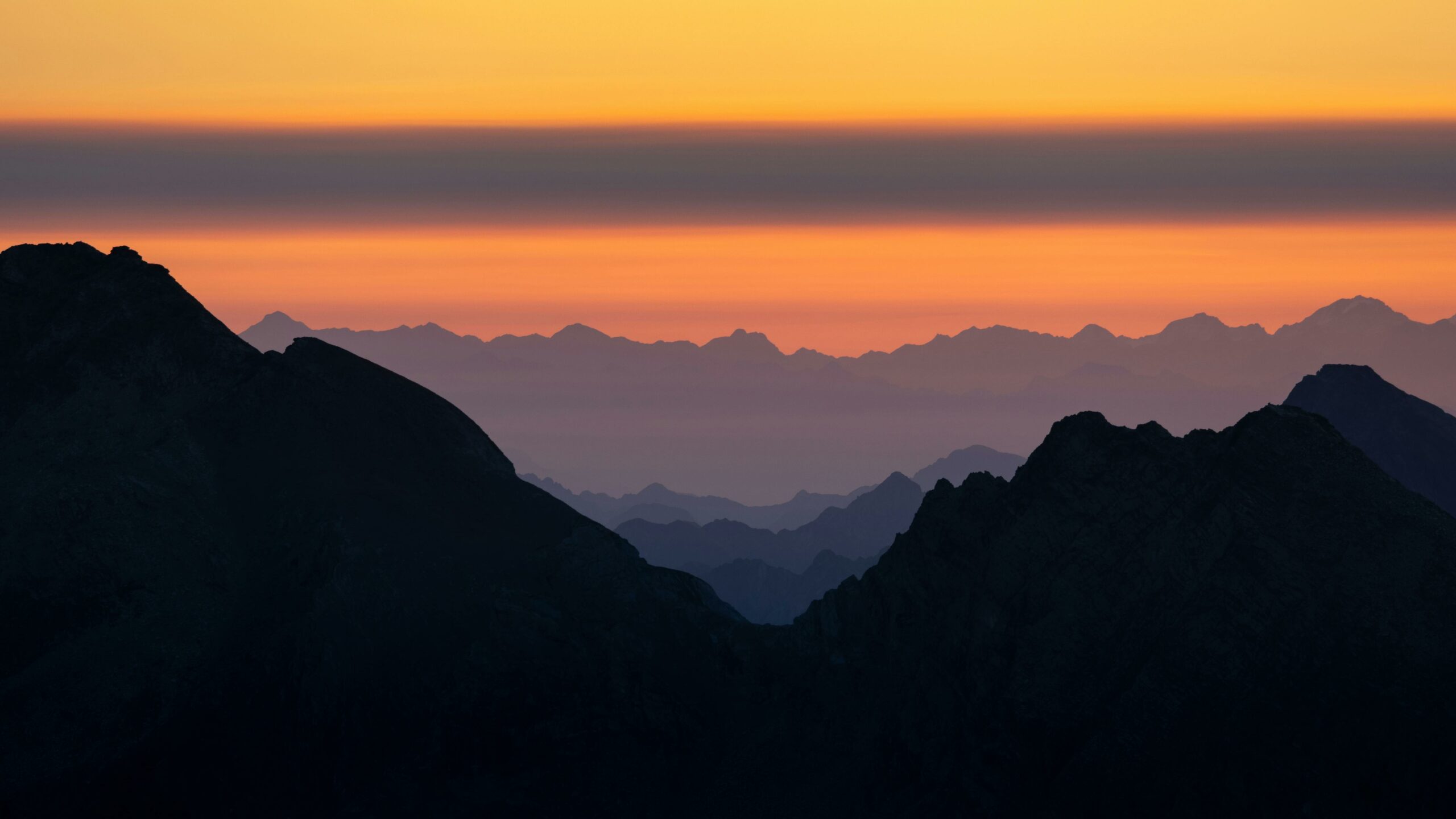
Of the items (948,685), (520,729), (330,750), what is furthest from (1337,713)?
(330,750)

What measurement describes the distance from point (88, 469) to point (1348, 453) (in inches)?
5356

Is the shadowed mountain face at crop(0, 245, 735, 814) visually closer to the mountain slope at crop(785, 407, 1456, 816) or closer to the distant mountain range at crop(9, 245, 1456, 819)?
the distant mountain range at crop(9, 245, 1456, 819)

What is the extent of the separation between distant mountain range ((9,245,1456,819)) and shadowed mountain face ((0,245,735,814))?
1.02ft

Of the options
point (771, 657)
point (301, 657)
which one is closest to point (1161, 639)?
point (771, 657)

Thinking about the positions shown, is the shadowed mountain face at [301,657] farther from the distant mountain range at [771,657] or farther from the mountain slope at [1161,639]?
the mountain slope at [1161,639]

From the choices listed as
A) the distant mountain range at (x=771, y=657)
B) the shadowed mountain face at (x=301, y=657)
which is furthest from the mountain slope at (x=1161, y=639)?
the shadowed mountain face at (x=301, y=657)

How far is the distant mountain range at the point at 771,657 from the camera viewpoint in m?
164

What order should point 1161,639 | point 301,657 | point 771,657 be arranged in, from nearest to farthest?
point 1161,639
point 301,657
point 771,657

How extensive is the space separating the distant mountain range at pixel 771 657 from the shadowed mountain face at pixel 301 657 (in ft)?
1.02

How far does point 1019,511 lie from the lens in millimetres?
189000

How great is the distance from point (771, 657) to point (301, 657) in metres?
A: 52.7

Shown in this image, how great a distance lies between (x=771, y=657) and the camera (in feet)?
650

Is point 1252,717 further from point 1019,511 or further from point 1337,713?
point 1019,511

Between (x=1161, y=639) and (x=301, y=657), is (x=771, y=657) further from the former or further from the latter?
(x=301, y=657)
